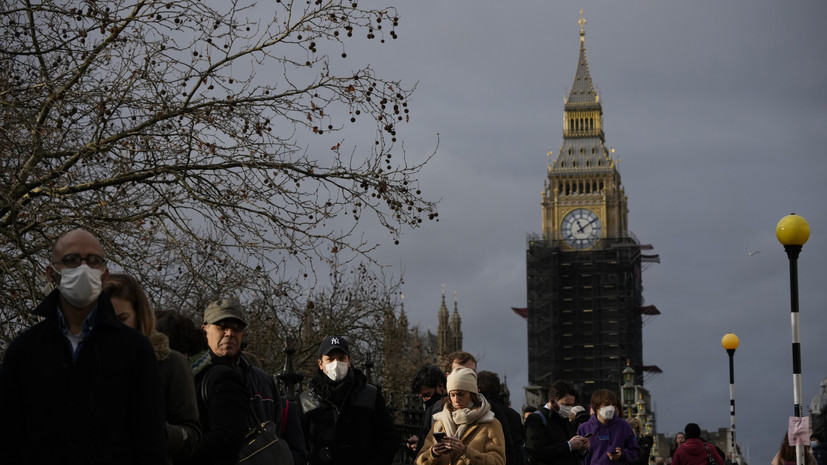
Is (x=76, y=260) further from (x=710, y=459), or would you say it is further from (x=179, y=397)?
(x=710, y=459)

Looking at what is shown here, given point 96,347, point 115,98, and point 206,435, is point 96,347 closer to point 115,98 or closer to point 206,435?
point 206,435

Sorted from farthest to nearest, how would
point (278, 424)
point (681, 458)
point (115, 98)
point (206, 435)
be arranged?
1. point (681, 458)
2. point (115, 98)
3. point (278, 424)
4. point (206, 435)

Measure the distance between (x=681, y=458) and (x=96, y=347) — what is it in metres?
10.8

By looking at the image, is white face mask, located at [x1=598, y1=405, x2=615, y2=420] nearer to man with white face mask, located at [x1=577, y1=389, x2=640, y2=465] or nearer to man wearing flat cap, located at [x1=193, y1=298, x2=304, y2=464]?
man with white face mask, located at [x1=577, y1=389, x2=640, y2=465]

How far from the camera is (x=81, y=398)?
14.3ft

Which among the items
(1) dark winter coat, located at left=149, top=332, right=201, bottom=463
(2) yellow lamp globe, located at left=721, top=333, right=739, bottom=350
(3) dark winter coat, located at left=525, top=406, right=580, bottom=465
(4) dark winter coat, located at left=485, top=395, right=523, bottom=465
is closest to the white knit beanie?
(4) dark winter coat, located at left=485, top=395, right=523, bottom=465

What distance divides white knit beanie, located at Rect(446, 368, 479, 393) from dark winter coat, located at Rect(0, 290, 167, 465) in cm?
332

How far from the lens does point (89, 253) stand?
14.7ft

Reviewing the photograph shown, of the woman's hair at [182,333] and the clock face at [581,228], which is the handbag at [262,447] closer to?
the woman's hair at [182,333]

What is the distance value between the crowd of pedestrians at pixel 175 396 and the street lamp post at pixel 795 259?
4.71 metres

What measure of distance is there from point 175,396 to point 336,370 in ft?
11.3

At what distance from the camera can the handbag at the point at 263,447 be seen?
19.7 feet

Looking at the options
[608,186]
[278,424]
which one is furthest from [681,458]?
[608,186]

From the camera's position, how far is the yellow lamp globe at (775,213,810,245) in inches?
539
